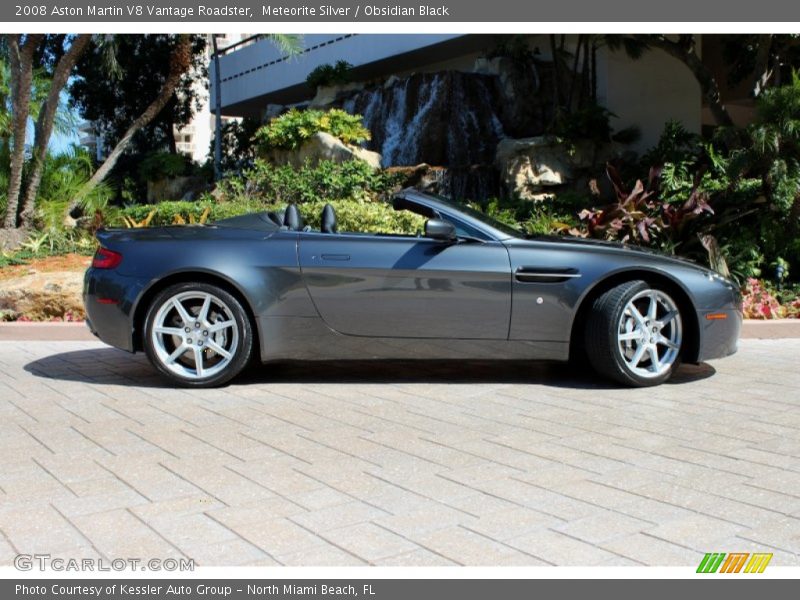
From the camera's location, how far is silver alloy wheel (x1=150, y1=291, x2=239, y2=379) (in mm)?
5645

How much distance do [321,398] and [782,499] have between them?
285 centimetres

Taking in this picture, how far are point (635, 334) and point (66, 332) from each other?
17.1ft

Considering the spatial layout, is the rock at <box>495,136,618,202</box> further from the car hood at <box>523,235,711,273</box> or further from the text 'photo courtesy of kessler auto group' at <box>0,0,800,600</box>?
the car hood at <box>523,235,711,273</box>

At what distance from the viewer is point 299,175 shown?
50.7ft

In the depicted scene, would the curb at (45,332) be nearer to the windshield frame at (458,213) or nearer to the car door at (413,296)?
the car door at (413,296)

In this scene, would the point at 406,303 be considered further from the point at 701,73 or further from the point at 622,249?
the point at 701,73

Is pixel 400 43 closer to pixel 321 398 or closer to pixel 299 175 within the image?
pixel 299 175

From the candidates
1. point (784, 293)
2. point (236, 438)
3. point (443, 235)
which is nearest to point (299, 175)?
point (784, 293)

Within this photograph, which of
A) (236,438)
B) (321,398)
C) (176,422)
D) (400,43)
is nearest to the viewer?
(236,438)

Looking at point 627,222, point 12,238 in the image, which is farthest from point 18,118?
point 627,222

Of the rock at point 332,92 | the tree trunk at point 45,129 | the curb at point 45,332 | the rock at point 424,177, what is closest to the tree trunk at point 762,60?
the rock at point 424,177

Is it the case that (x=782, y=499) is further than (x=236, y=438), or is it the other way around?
(x=236, y=438)

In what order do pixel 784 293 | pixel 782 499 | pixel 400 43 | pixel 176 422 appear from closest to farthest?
pixel 782 499, pixel 176 422, pixel 784 293, pixel 400 43

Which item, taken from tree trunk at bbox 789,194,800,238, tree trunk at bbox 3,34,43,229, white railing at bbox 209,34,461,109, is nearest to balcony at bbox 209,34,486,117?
white railing at bbox 209,34,461,109
